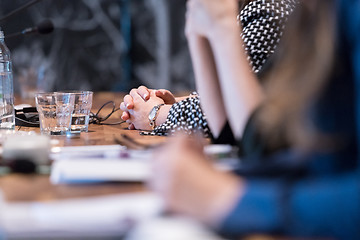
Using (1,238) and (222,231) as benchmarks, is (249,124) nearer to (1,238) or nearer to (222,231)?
(222,231)

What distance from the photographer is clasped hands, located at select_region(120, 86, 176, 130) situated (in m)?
1.47

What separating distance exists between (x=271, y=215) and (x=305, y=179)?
0.08 metres

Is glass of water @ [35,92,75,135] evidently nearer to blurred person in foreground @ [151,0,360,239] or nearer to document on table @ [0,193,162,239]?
blurred person in foreground @ [151,0,360,239]

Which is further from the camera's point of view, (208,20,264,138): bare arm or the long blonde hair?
(208,20,264,138): bare arm

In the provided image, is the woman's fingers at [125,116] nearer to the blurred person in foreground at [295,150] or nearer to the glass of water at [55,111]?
the glass of water at [55,111]

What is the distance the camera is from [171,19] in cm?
470

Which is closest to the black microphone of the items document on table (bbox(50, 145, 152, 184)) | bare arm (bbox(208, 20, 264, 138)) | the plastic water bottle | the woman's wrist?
the plastic water bottle

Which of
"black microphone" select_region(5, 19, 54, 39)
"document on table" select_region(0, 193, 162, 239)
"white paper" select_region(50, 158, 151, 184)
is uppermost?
"black microphone" select_region(5, 19, 54, 39)

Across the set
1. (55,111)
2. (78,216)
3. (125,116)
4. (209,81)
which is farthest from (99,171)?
(125,116)

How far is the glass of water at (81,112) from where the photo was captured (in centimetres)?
130

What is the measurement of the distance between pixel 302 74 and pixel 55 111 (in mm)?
762

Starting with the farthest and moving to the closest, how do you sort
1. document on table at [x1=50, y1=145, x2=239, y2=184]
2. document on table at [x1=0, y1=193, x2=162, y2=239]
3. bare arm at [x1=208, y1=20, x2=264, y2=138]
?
bare arm at [x1=208, y1=20, x2=264, y2=138], document on table at [x1=50, y1=145, x2=239, y2=184], document on table at [x1=0, y1=193, x2=162, y2=239]

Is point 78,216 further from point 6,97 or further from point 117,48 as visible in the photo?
point 117,48

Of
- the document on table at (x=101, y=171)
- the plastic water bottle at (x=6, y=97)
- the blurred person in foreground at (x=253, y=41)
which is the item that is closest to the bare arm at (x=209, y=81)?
the blurred person in foreground at (x=253, y=41)
